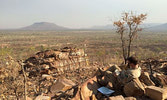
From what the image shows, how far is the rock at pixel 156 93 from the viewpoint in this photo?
457 cm

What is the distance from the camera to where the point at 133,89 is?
4.90 metres

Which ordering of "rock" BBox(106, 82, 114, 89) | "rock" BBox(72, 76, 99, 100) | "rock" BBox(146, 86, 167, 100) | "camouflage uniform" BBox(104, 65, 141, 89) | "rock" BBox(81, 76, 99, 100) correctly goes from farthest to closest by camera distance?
"rock" BBox(106, 82, 114, 89), "camouflage uniform" BBox(104, 65, 141, 89), "rock" BBox(81, 76, 99, 100), "rock" BBox(72, 76, 99, 100), "rock" BBox(146, 86, 167, 100)

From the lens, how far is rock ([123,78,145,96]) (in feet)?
16.1

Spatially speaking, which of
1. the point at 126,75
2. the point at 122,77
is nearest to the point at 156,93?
the point at 126,75

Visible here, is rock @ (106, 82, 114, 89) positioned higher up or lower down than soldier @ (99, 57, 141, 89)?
lower down

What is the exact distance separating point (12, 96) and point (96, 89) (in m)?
3.84

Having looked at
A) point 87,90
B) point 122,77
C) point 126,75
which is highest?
point 126,75

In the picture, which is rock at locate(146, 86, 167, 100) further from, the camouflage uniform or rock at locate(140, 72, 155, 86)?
rock at locate(140, 72, 155, 86)

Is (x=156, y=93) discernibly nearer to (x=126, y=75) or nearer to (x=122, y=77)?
(x=126, y=75)

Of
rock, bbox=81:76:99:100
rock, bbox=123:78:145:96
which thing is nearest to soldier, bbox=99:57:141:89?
rock, bbox=123:78:145:96

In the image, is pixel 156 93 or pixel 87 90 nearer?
pixel 156 93

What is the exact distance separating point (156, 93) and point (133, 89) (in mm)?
655

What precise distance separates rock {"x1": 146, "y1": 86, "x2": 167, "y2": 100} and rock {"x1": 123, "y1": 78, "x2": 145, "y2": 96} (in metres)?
0.18

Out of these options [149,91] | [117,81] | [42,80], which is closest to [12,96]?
[42,80]
